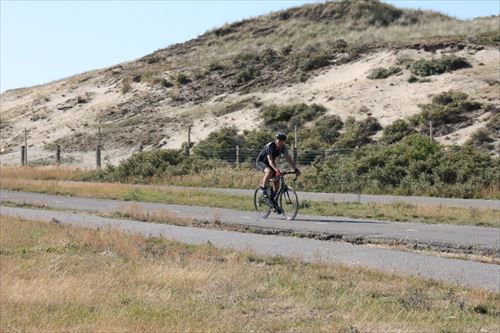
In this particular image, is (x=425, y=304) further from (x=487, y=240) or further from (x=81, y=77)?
(x=81, y=77)

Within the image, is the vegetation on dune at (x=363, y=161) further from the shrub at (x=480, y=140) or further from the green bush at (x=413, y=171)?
the shrub at (x=480, y=140)

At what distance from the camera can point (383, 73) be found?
4816 cm

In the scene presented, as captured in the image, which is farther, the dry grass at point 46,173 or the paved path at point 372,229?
the dry grass at point 46,173

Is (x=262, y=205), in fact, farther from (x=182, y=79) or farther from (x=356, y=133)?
(x=182, y=79)

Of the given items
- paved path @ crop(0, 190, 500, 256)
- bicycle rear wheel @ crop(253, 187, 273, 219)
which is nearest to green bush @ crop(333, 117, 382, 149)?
paved path @ crop(0, 190, 500, 256)

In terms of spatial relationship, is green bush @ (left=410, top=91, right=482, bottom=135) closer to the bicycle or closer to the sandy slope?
the sandy slope

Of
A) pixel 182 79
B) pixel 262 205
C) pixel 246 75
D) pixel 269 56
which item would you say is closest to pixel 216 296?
pixel 262 205

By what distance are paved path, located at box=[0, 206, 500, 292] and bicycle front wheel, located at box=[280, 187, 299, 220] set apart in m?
2.77

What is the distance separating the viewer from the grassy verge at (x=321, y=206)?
676 inches

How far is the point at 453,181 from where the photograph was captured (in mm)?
26016

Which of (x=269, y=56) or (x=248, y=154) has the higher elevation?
(x=269, y=56)

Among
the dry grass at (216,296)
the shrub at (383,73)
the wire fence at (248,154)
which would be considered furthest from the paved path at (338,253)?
the shrub at (383,73)

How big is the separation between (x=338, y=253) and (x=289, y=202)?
5.68m

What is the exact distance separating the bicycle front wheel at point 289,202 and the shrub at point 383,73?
1257 inches
